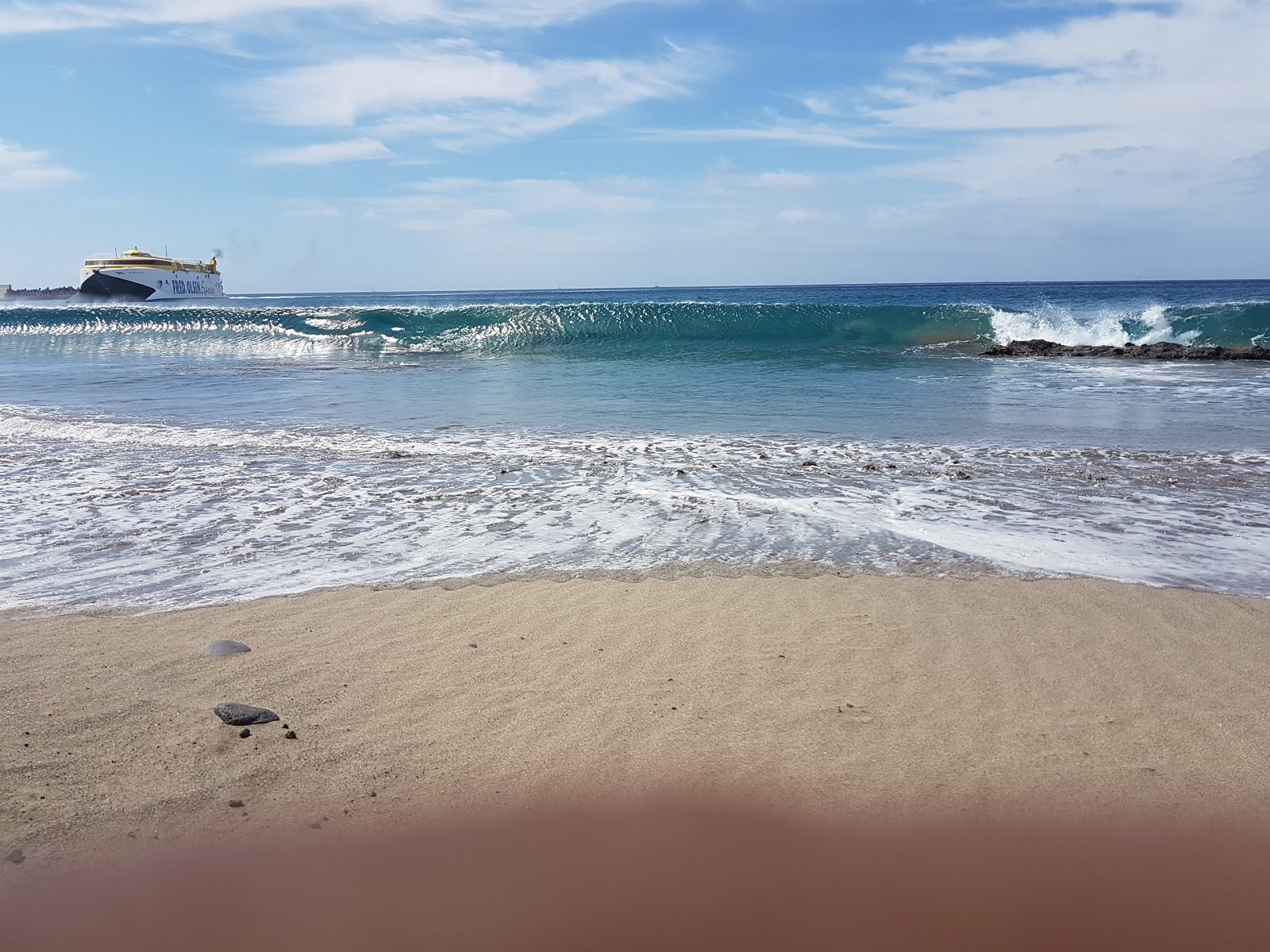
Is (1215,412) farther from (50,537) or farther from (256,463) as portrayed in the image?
(50,537)

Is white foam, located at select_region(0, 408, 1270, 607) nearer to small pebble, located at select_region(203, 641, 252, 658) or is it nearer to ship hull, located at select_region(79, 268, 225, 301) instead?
small pebble, located at select_region(203, 641, 252, 658)

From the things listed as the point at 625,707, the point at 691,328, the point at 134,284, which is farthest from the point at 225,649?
the point at 134,284

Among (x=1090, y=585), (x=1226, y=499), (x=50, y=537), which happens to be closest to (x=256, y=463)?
(x=50, y=537)

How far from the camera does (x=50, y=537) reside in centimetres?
571

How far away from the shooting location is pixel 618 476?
25.3 feet

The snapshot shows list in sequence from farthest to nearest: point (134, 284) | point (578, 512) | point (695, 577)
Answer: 1. point (134, 284)
2. point (578, 512)
3. point (695, 577)

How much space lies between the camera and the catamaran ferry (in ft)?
195

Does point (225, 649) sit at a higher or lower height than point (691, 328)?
lower

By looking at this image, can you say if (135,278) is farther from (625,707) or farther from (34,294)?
(625,707)

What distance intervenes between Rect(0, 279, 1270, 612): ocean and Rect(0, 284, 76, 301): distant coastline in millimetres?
78965

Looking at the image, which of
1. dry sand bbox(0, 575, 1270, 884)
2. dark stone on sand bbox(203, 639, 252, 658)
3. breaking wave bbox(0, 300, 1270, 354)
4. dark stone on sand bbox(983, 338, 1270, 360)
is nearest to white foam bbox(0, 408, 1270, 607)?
dry sand bbox(0, 575, 1270, 884)

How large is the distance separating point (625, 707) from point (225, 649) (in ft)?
5.68

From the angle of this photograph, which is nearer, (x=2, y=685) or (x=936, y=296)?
(x=2, y=685)

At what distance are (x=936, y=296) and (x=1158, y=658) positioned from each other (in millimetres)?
60644
